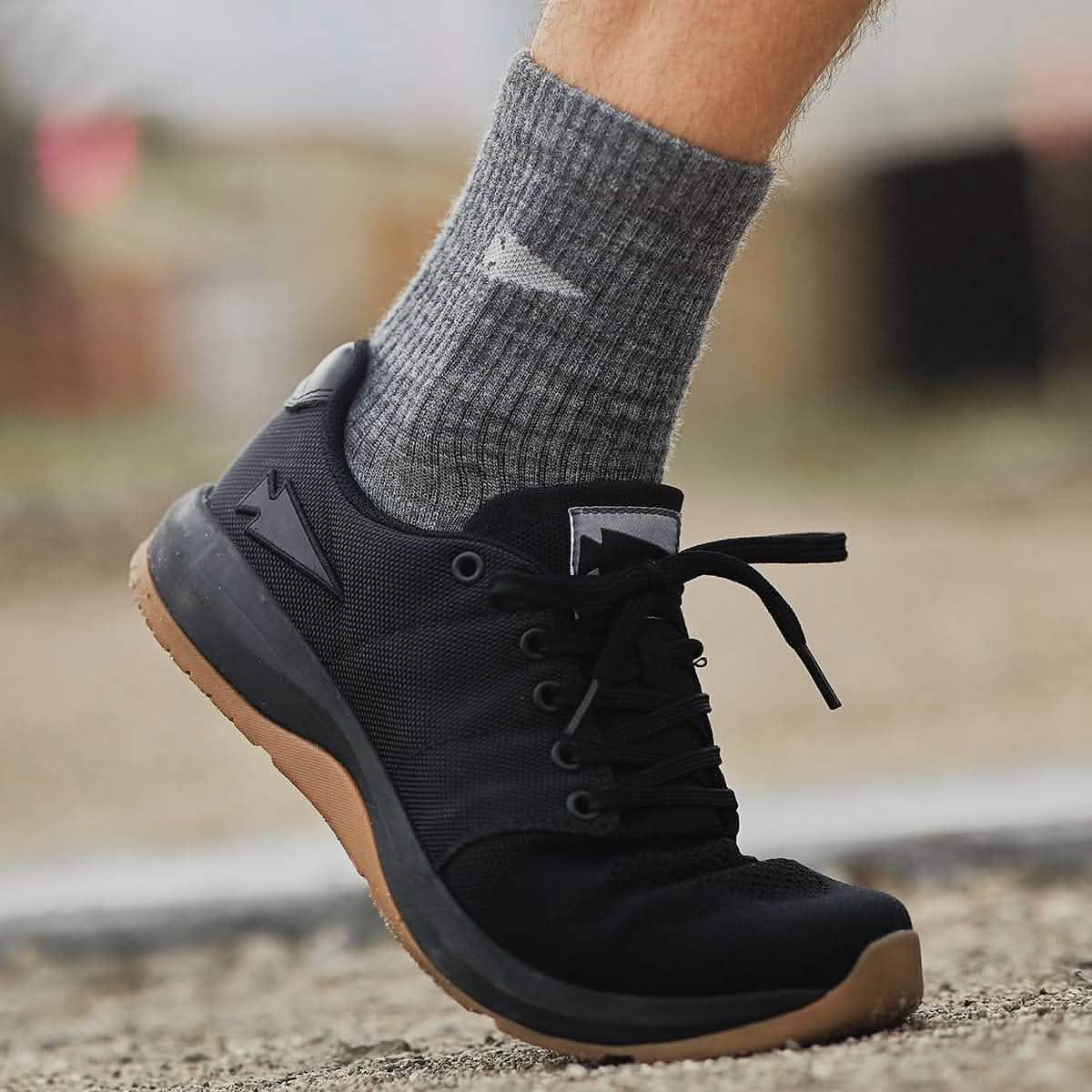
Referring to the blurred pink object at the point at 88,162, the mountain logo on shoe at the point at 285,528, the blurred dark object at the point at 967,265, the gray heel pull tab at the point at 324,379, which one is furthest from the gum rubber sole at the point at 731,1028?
the blurred dark object at the point at 967,265

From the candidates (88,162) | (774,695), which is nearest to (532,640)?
(774,695)

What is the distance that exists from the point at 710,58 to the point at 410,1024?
832 mm

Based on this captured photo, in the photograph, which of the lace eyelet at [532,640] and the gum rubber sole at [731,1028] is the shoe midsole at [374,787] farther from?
the lace eyelet at [532,640]

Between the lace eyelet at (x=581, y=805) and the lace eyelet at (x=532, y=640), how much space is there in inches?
3.4

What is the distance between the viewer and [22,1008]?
166 cm

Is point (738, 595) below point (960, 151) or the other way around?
below

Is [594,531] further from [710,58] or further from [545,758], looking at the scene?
[710,58]

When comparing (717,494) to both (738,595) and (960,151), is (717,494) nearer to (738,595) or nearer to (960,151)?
(738,595)

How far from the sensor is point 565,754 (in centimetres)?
94

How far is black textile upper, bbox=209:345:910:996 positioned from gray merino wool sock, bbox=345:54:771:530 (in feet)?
0.10

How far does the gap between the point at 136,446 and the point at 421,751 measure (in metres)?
8.97

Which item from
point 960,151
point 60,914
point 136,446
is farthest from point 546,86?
point 960,151

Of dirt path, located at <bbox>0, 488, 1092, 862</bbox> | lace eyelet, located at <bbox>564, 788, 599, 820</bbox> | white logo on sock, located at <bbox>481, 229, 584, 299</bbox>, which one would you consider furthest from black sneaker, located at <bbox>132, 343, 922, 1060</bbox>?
dirt path, located at <bbox>0, 488, 1092, 862</bbox>

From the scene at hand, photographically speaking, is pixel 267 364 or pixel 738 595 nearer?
pixel 738 595
